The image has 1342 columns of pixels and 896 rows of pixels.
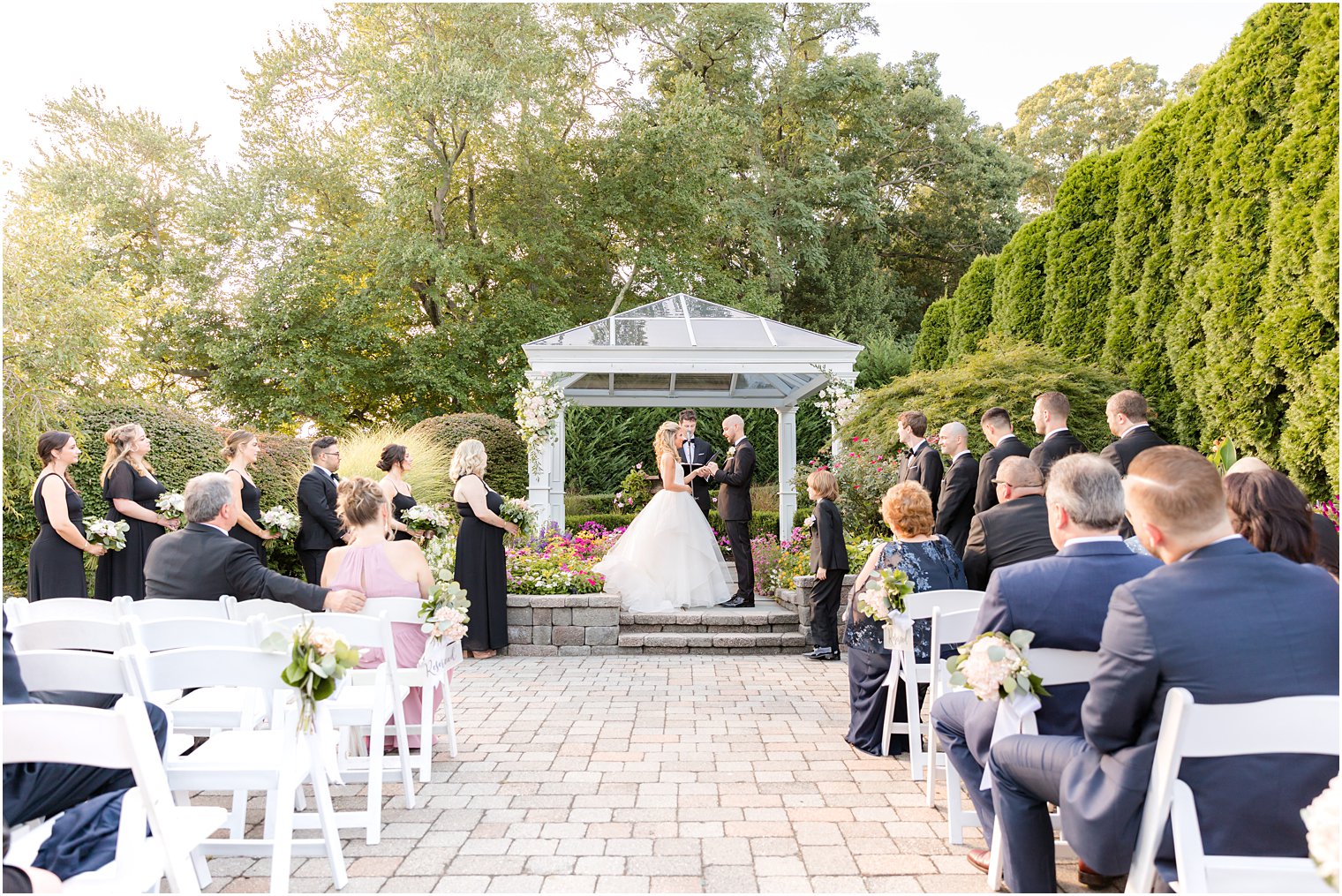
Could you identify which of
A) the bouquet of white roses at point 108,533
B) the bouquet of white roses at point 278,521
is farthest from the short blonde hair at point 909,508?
the bouquet of white roses at point 108,533

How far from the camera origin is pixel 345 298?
731 inches

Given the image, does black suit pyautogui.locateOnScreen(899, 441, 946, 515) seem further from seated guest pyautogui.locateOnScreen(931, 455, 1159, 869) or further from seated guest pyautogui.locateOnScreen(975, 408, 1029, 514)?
seated guest pyautogui.locateOnScreen(931, 455, 1159, 869)

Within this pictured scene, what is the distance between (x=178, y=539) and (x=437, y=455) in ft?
28.3

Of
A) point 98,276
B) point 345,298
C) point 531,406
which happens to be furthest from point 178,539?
point 345,298

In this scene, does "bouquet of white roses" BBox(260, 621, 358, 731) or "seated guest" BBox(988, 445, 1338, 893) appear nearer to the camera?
"seated guest" BBox(988, 445, 1338, 893)

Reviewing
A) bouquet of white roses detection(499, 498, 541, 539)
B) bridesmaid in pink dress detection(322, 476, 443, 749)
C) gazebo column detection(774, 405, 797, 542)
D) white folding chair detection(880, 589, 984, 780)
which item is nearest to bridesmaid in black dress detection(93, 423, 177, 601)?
bouquet of white roses detection(499, 498, 541, 539)

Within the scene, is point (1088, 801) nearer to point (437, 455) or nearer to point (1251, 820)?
point (1251, 820)

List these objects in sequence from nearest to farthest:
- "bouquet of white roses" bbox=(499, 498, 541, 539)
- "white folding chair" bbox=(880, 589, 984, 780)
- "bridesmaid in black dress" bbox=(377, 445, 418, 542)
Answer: "white folding chair" bbox=(880, 589, 984, 780), "bridesmaid in black dress" bbox=(377, 445, 418, 542), "bouquet of white roses" bbox=(499, 498, 541, 539)

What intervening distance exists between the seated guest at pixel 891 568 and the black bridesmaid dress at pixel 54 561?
5572 millimetres

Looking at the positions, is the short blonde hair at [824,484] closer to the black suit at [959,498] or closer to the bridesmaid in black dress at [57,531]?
the black suit at [959,498]

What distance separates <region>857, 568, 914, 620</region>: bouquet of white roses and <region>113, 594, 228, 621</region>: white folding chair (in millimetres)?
3157

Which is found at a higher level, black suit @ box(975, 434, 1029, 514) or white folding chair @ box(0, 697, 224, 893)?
black suit @ box(975, 434, 1029, 514)

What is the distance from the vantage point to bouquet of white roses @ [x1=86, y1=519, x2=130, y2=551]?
6.69 metres

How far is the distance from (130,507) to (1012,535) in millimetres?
6292
